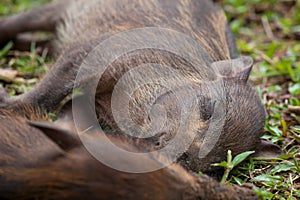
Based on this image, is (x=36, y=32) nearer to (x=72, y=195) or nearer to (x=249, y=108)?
(x=249, y=108)

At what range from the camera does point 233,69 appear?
4.38 m

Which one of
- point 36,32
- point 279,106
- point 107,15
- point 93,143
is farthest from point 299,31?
point 93,143

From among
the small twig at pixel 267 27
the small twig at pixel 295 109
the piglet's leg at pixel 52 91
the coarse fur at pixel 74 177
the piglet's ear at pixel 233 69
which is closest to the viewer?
the coarse fur at pixel 74 177

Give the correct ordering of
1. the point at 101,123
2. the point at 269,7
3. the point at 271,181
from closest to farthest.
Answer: the point at 271,181 < the point at 101,123 < the point at 269,7

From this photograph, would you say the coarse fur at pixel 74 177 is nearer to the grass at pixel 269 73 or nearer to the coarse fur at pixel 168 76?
the coarse fur at pixel 168 76

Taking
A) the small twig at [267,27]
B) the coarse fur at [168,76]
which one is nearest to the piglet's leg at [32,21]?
the coarse fur at [168,76]

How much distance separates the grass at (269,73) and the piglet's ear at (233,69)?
1.81 feet

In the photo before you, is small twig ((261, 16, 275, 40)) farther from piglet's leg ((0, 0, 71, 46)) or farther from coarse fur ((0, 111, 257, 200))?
coarse fur ((0, 111, 257, 200))

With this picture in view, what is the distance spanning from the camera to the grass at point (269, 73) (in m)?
3.99

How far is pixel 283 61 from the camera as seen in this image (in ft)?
19.5

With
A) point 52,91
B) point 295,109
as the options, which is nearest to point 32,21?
point 52,91

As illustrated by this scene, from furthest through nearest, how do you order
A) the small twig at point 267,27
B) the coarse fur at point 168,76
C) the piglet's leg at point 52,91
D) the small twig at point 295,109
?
the small twig at point 267,27 < the small twig at point 295,109 < the piglet's leg at point 52,91 < the coarse fur at point 168,76

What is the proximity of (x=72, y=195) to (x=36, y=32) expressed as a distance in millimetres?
4125

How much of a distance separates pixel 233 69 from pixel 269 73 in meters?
1.50
